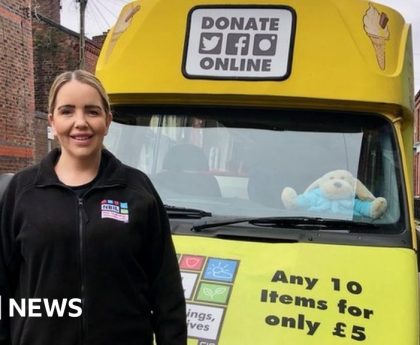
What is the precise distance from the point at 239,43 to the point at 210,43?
180 millimetres

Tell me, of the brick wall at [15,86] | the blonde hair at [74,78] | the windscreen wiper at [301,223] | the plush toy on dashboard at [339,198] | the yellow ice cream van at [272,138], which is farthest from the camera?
the brick wall at [15,86]

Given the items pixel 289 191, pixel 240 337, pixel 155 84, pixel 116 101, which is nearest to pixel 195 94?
pixel 155 84

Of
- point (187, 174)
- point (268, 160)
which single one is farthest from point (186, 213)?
point (268, 160)

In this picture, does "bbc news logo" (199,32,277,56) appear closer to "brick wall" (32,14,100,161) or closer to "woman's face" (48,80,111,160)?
"woman's face" (48,80,111,160)

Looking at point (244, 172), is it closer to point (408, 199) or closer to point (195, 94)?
point (195, 94)

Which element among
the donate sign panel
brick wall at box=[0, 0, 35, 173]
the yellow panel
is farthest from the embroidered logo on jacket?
brick wall at box=[0, 0, 35, 173]

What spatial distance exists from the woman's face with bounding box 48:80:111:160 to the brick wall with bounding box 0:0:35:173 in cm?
1058

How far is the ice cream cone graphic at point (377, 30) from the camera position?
3.37 m

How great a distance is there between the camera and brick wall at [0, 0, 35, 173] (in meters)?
12.0

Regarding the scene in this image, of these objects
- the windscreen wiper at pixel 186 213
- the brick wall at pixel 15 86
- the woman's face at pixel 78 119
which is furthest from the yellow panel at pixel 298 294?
the brick wall at pixel 15 86

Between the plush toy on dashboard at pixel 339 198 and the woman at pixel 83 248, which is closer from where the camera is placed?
the woman at pixel 83 248

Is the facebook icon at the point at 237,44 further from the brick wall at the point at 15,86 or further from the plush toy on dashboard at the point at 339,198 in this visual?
the brick wall at the point at 15,86

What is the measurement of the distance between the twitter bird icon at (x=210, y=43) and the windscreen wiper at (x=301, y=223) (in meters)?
1.07

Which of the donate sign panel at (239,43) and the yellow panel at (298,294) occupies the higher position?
the donate sign panel at (239,43)
